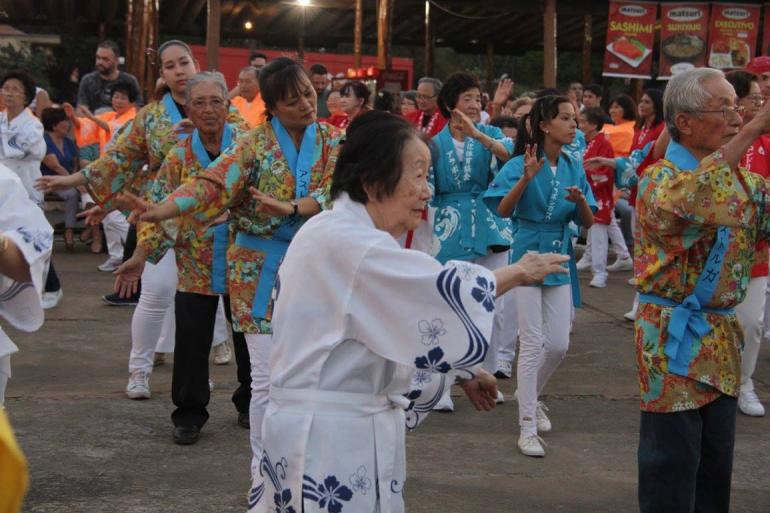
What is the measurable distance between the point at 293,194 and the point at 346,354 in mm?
1960

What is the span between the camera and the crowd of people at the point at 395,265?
2.77 m

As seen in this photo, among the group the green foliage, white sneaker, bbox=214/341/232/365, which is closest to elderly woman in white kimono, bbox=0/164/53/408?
white sneaker, bbox=214/341/232/365

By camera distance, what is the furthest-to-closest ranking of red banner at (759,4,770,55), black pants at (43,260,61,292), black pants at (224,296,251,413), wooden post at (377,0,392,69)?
red banner at (759,4,770,55) → wooden post at (377,0,392,69) → black pants at (43,260,61,292) → black pants at (224,296,251,413)

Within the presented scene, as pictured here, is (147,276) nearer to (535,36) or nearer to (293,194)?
(293,194)

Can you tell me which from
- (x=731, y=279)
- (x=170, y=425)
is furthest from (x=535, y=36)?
(x=731, y=279)

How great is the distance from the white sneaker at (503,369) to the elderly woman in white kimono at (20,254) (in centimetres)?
412

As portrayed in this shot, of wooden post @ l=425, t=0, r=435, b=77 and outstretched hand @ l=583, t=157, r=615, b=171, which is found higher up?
wooden post @ l=425, t=0, r=435, b=77

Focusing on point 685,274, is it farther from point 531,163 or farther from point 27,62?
point 27,62

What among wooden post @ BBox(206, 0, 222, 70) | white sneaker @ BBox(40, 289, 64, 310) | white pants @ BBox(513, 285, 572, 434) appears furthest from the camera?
wooden post @ BBox(206, 0, 222, 70)

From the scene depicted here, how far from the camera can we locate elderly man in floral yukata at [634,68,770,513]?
11.6 ft

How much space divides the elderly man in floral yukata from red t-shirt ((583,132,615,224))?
704cm

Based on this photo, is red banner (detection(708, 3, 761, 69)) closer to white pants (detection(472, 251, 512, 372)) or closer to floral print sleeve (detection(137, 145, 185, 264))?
white pants (detection(472, 251, 512, 372))

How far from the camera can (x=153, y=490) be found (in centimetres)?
470

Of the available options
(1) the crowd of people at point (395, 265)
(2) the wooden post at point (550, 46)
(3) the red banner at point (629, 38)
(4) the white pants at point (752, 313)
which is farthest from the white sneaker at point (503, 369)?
(3) the red banner at point (629, 38)
